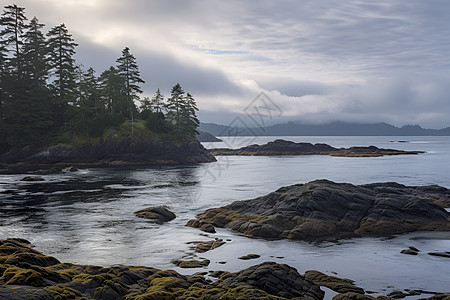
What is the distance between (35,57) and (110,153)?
3606 cm

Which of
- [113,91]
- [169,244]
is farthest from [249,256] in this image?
[113,91]

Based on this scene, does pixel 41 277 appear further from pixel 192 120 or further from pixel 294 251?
pixel 192 120

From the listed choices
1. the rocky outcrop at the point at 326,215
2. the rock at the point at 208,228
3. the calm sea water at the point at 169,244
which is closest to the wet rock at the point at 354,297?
the calm sea water at the point at 169,244

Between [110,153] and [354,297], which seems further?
[110,153]

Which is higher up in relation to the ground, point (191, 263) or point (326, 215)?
point (326, 215)

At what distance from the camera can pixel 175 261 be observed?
1909cm

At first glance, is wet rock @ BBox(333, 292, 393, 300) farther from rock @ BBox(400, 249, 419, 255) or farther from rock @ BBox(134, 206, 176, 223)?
rock @ BBox(134, 206, 176, 223)

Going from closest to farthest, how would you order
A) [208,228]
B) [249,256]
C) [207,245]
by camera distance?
[249,256], [207,245], [208,228]

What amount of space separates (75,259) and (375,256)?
59.3 feet

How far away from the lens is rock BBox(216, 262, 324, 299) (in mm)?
13906

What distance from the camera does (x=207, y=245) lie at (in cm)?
2208

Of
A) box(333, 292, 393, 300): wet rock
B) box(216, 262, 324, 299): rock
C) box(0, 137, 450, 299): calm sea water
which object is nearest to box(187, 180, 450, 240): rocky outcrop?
box(0, 137, 450, 299): calm sea water

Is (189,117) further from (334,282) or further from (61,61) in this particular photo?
(334,282)

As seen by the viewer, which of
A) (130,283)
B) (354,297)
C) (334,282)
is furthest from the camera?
(334,282)
